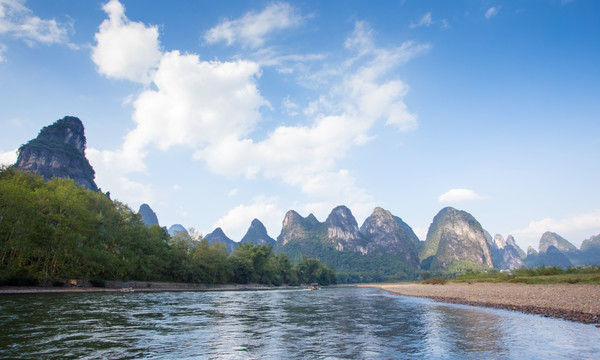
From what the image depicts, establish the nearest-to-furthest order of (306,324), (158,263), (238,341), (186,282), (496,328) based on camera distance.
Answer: (238,341), (496,328), (306,324), (158,263), (186,282)

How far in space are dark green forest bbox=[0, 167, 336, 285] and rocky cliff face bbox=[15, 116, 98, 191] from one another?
7971 centimetres

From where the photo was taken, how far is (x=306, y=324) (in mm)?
21500

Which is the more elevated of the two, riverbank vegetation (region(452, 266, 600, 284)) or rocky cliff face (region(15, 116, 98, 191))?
rocky cliff face (region(15, 116, 98, 191))

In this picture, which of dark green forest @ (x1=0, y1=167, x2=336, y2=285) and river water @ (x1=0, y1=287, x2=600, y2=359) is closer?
river water @ (x1=0, y1=287, x2=600, y2=359)

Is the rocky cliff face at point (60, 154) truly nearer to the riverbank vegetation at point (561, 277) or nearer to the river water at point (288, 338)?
the river water at point (288, 338)

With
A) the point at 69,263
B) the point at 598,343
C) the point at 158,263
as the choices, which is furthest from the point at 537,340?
the point at 158,263

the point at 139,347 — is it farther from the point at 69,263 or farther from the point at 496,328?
the point at 69,263

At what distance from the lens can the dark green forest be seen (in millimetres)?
41688

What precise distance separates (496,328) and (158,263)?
7373 centimetres

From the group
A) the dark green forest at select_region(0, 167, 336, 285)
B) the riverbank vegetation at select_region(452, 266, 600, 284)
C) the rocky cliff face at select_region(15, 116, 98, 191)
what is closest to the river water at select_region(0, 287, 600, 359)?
the dark green forest at select_region(0, 167, 336, 285)

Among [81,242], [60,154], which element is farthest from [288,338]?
[60,154]

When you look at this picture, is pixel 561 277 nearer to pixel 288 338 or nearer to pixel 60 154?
pixel 288 338

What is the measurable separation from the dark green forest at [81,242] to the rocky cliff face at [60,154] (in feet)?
262

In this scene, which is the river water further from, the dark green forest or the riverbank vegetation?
the riverbank vegetation
